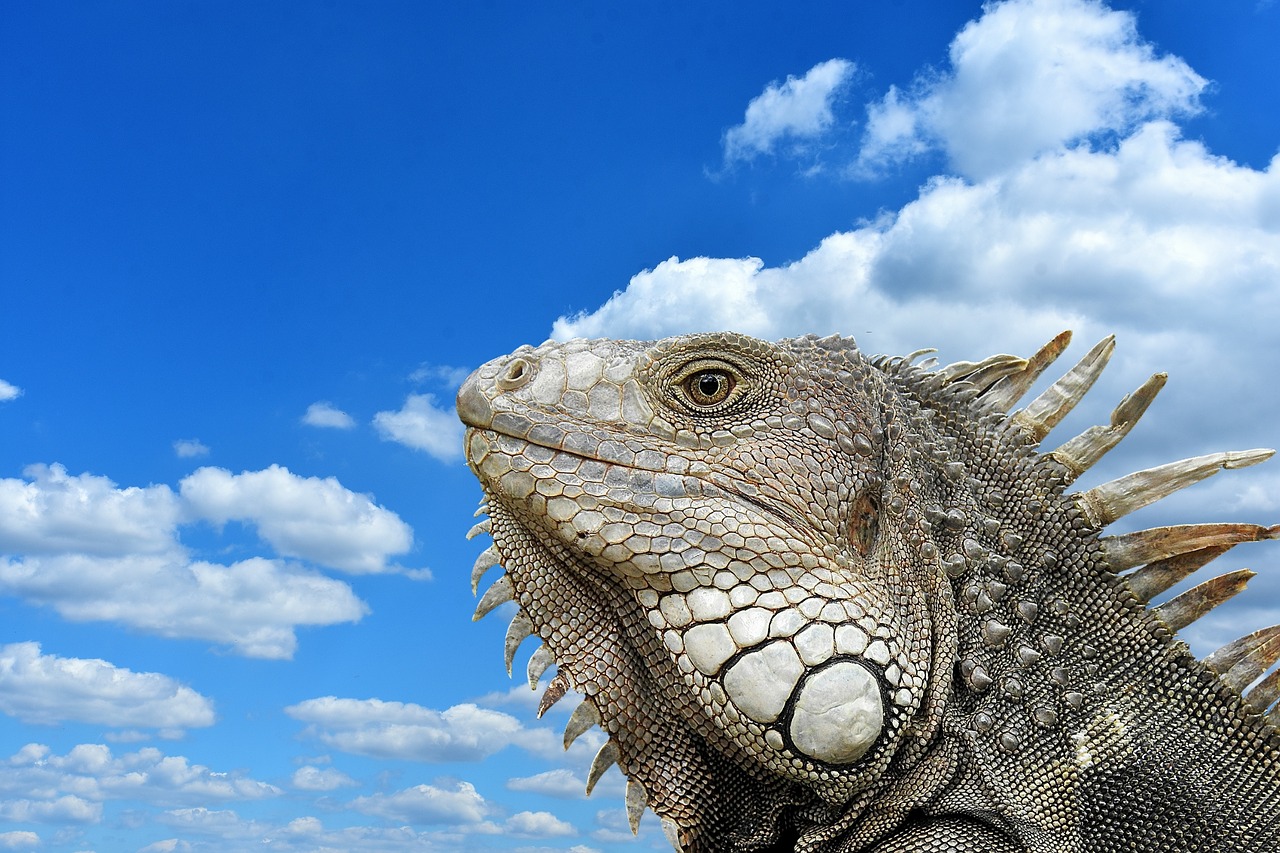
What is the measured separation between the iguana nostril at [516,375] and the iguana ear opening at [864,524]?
1.66 meters

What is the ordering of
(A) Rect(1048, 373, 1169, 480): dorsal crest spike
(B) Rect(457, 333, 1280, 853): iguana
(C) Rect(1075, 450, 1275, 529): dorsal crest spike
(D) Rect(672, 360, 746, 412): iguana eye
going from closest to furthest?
(B) Rect(457, 333, 1280, 853): iguana < (D) Rect(672, 360, 746, 412): iguana eye < (C) Rect(1075, 450, 1275, 529): dorsal crest spike < (A) Rect(1048, 373, 1169, 480): dorsal crest spike

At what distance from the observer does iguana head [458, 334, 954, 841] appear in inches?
181

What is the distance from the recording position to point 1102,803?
4902 mm

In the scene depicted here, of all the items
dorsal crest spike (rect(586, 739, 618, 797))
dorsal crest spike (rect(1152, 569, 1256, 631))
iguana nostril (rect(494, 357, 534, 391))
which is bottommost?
dorsal crest spike (rect(586, 739, 618, 797))

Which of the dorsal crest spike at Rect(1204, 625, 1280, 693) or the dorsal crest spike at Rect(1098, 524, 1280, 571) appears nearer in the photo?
the dorsal crest spike at Rect(1204, 625, 1280, 693)

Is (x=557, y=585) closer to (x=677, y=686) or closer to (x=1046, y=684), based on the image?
(x=677, y=686)

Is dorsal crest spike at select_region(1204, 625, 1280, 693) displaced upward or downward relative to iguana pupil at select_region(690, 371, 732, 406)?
downward

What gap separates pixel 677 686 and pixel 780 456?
1160mm

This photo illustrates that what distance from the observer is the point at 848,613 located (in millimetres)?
4672

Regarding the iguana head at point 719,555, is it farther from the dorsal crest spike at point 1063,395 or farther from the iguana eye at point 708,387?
the dorsal crest spike at point 1063,395

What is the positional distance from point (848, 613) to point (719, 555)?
0.61m

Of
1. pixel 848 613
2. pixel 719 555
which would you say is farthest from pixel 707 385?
pixel 848 613

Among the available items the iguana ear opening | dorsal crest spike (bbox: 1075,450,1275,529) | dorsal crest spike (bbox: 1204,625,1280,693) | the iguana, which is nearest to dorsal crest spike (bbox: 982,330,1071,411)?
the iguana

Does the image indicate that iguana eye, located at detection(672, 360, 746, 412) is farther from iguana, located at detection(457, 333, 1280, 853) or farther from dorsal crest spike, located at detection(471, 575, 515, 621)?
dorsal crest spike, located at detection(471, 575, 515, 621)
